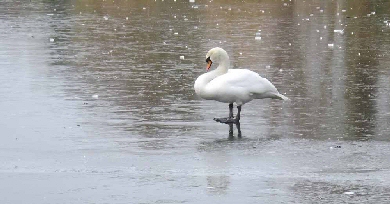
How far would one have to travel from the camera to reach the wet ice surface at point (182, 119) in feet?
28.2

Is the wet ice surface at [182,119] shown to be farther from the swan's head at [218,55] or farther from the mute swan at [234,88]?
the swan's head at [218,55]

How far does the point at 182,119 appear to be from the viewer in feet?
39.4

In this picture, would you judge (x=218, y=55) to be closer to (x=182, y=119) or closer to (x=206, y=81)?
(x=206, y=81)

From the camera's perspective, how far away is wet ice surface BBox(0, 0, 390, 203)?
8602 mm

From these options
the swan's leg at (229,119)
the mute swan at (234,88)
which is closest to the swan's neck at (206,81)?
the mute swan at (234,88)

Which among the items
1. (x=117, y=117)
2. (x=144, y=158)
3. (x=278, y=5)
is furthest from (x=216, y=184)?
(x=278, y=5)

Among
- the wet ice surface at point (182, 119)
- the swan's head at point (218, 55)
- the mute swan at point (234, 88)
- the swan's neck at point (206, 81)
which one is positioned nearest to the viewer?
the wet ice surface at point (182, 119)

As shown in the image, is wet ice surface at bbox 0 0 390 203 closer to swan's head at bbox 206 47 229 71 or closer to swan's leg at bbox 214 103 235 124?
swan's leg at bbox 214 103 235 124

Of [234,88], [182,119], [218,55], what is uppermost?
[218,55]

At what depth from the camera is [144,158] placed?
31.9ft

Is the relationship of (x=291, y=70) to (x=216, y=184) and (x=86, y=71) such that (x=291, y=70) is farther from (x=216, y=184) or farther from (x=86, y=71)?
(x=216, y=184)

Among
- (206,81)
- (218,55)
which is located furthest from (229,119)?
(218,55)

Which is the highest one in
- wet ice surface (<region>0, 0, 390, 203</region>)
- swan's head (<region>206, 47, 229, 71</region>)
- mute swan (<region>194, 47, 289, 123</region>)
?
swan's head (<region>206, 47, 229, 71</region>)

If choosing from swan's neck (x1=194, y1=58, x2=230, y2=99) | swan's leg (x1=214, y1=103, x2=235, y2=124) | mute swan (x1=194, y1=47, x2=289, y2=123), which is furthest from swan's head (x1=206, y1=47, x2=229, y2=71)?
swan's leg (x1=214, y1=103, x2=235, y2=124)
